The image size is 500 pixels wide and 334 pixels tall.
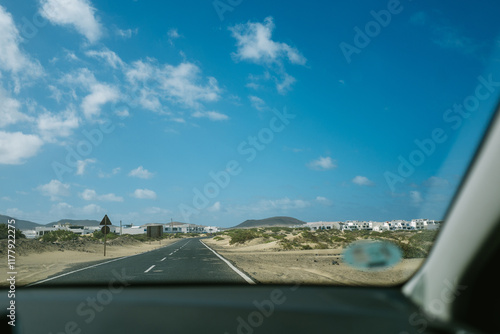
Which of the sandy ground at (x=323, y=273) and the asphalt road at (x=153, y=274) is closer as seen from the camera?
the sandy ground at (x=323, y=273)

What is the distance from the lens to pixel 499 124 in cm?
208

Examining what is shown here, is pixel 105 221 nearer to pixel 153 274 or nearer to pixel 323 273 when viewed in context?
pixel 153 274

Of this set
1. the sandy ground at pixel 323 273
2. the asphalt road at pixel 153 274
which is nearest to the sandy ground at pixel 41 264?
the asphalt road at pixel 153 274

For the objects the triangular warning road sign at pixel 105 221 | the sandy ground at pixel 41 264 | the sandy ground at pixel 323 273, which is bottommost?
the sandy ground at pixel 323 273

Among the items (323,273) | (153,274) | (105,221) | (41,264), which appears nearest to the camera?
(323,273)

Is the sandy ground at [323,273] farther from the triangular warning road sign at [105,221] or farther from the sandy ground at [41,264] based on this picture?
the triangular warning road sign at [105,221]

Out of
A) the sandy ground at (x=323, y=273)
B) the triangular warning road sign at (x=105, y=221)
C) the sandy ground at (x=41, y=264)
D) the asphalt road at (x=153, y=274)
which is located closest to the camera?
the sandy ground at (x=323, y=273)

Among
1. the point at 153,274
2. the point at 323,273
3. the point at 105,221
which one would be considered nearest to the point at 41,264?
the point at 105,221

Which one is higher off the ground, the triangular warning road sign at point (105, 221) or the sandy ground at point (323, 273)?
the triangular warning road sign at point (105, 221)

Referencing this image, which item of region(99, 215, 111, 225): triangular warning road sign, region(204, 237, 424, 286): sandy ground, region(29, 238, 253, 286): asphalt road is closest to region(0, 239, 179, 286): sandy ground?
region(29, 238, 253, 286): asphalt road

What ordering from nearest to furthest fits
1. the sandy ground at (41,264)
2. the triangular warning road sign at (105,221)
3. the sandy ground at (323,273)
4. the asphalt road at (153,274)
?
1. the sandy ground at (323,273)
2. the asphalt road at (153,274)
3. the sandy ground at (41,264)
4. the triangular warning road sign at (105,221)

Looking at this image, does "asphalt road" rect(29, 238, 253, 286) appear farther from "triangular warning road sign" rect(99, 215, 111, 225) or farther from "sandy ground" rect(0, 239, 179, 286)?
"triangular warning road sign" rect(99, 215, 111, 225)

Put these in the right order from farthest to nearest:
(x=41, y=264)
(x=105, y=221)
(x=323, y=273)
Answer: (x=105, y=221) < (x=41, y=264) < (x=323, y=273)

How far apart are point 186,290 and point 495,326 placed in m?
Answer: 3.57
